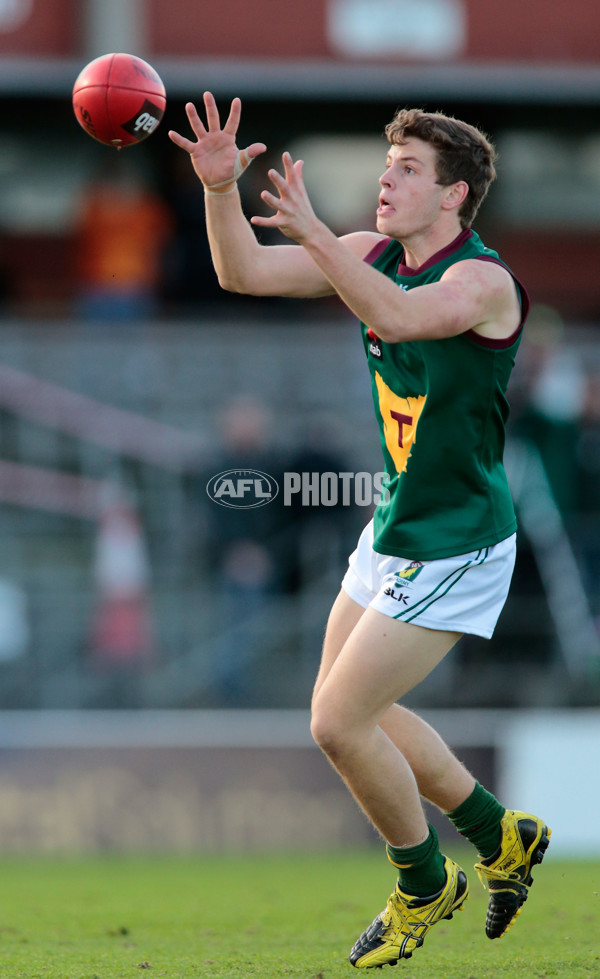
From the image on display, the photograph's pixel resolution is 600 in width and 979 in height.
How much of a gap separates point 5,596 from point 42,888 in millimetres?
3312

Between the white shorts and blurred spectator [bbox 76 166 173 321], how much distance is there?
7757 mm

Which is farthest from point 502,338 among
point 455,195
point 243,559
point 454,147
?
point 243,559

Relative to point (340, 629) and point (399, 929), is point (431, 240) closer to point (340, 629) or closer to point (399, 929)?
point (340, 629)

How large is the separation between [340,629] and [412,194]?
1.56 m

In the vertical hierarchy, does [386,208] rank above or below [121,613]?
above

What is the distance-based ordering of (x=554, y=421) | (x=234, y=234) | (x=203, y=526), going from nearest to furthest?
→ (x=234, y=234) < (x=554, y=421) < (x=203, y=526)

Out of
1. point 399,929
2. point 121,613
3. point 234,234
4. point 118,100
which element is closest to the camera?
point 399,929

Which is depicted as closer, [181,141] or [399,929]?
[181,141]

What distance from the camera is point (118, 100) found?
17.0 feet

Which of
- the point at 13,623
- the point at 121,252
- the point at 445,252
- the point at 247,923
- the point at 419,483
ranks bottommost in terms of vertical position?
the point at 247,923

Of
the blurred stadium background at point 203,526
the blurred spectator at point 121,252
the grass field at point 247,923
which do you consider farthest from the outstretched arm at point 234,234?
the blurred spectator at point 121,252

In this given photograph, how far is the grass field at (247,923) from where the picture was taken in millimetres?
4797

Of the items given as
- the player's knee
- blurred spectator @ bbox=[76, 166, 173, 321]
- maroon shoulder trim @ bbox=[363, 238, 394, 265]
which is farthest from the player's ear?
blurred spectator @ bbox=[76, 166, 173, 321]

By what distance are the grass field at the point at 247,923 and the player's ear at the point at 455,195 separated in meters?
2.57
